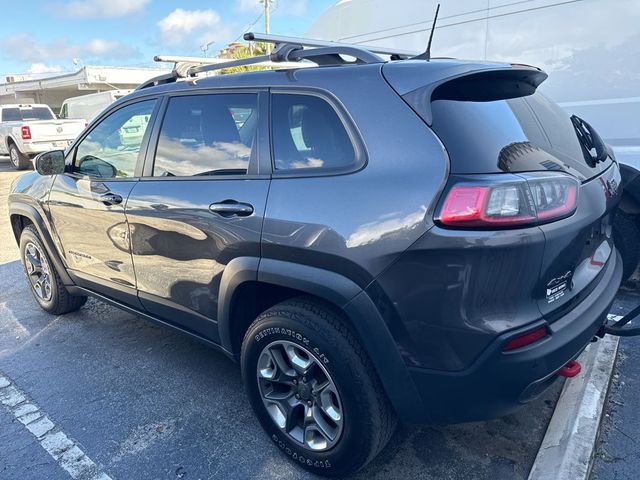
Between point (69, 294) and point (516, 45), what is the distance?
177 inches

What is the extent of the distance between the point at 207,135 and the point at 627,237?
9.25 ft

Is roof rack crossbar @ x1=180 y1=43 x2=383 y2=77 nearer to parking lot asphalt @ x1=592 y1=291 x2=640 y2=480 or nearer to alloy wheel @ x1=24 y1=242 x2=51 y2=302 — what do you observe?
parking lot asphalt @ x1=592 y1=291 x2=640 y2=480

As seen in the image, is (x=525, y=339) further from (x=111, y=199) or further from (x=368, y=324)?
(x=111, y=199)

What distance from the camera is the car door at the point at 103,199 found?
118 inches

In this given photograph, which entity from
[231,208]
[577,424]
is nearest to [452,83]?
[231,208]

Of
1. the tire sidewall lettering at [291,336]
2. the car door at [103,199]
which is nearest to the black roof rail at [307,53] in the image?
the car door at [103,199]

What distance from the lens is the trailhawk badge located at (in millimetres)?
1829

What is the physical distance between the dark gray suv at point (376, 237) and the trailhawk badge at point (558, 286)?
0.01 meters

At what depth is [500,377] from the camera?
1.76 metres

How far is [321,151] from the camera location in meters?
2.11

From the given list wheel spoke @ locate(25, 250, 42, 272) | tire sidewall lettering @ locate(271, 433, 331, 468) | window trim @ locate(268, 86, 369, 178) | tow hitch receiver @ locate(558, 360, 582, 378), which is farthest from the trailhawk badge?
wheel spoke @ locate(25, 250, 42, 272)

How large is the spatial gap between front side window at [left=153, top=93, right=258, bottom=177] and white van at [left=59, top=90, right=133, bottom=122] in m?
15.4

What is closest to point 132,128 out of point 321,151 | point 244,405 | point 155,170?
point 155,170

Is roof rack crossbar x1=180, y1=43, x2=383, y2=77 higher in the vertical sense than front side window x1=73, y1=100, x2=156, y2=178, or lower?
higher
